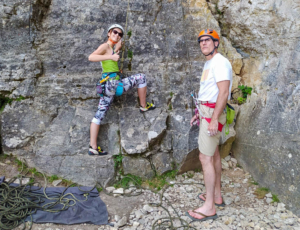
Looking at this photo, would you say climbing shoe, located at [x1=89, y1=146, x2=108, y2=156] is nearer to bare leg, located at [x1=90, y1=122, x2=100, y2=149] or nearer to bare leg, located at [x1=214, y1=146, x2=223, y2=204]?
bare leg, located at [x1=90, y1=122, x2=100, y2=149]

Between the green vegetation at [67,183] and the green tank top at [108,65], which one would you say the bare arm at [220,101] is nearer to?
the green tank top at [108,65]

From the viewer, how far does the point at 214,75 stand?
2.91 m

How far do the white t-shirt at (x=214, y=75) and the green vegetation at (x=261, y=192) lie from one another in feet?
5.67

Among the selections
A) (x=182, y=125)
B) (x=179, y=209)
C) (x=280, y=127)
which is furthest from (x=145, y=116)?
(x=280, y=127)

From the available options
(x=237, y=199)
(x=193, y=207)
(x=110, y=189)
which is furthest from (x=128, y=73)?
(x=237, y=199)

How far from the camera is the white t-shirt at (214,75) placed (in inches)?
112

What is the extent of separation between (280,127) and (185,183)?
1.69 meters

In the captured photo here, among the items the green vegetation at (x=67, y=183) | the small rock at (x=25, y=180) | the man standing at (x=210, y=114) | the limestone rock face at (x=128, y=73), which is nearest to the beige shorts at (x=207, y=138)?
the man standing at (x=210, y=114)

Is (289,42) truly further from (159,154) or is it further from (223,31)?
(159,154)

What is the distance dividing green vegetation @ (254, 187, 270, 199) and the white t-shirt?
1.73m

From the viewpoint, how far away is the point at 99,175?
13.0 feet

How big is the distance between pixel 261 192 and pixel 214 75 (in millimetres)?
2022

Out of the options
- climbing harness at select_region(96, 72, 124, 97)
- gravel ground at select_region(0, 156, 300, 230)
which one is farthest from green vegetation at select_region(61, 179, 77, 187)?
climbing harness at select_region(96, 72, 124, 97)

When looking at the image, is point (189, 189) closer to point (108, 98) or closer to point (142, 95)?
point (142, 95)
